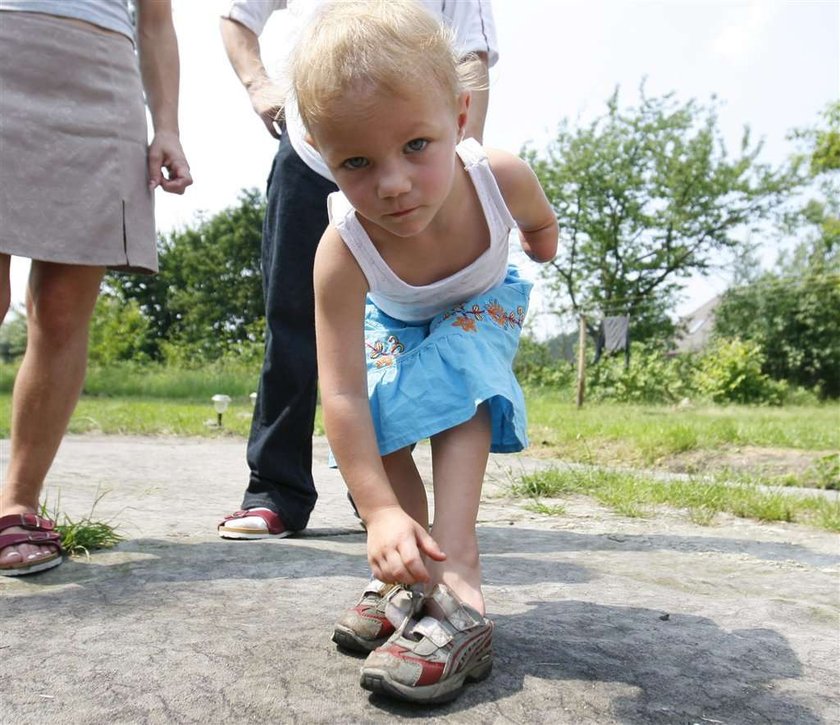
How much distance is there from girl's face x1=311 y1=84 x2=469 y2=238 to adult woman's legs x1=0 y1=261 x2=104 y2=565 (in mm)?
994

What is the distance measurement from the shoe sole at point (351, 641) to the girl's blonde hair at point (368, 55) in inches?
32.7

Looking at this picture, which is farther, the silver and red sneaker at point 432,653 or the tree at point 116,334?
the tree at point 116,334

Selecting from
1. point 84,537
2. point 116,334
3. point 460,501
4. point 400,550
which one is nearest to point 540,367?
point 116,334

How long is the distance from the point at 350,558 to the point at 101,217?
1039 millimetres

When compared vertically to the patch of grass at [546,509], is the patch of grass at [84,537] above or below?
above

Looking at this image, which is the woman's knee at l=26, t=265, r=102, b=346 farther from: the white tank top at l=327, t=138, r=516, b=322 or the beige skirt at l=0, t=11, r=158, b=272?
the white tank top at l=327, t=138, r=516, b=322

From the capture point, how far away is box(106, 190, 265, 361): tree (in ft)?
108

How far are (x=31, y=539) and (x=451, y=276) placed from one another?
1109mm

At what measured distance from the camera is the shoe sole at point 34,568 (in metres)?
1.82

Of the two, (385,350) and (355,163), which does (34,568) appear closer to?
(385,350)

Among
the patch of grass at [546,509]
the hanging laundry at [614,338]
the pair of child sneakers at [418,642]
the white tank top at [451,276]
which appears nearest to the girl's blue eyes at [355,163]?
the white tank top at [451,276]

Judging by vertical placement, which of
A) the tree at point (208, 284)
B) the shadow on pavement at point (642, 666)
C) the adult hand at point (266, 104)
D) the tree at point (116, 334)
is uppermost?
the tree at point (208, 284)

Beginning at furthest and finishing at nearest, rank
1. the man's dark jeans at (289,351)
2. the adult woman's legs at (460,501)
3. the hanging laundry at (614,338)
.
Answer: the hanging laundry at (614,338) < the man's dark jeans at (289,351) < the adult woman's legs at (460,501)

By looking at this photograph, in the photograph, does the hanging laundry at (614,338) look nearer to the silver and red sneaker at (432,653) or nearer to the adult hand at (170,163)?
the adult hand at (170,163)
